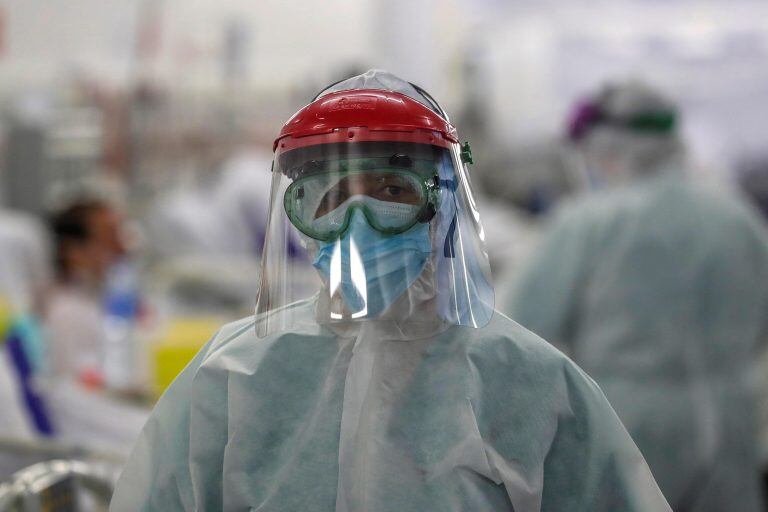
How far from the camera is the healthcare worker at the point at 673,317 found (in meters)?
2.48

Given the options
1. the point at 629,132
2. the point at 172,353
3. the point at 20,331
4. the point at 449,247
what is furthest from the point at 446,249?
the point at 20,331

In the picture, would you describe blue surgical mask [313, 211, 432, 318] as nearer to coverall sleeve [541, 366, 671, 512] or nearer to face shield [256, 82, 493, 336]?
face shield [256, 82, 493, 336]

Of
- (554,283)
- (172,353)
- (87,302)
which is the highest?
(554,283)

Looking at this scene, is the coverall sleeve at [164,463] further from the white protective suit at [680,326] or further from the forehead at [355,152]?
the white protective suit at [680,326]

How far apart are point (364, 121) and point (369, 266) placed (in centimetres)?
15

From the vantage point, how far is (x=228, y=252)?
4.95m

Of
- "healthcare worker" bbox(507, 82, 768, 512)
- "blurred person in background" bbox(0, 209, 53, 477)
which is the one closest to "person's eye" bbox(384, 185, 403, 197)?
"blurred person in background" bbox(0, 209, 53, 477)

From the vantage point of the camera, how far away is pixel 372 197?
1.04 metres

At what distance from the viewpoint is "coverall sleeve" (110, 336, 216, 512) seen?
41.4 inches

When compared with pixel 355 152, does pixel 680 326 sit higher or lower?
lower

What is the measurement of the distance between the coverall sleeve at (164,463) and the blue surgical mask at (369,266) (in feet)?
0.62

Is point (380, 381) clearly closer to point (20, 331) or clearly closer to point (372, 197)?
point (372, 197)

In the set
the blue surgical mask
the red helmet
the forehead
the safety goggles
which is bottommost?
the blue surgical mask

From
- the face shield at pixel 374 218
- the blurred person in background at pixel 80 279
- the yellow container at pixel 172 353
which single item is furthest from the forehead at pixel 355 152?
the blurred person in background at pixel 80 279
